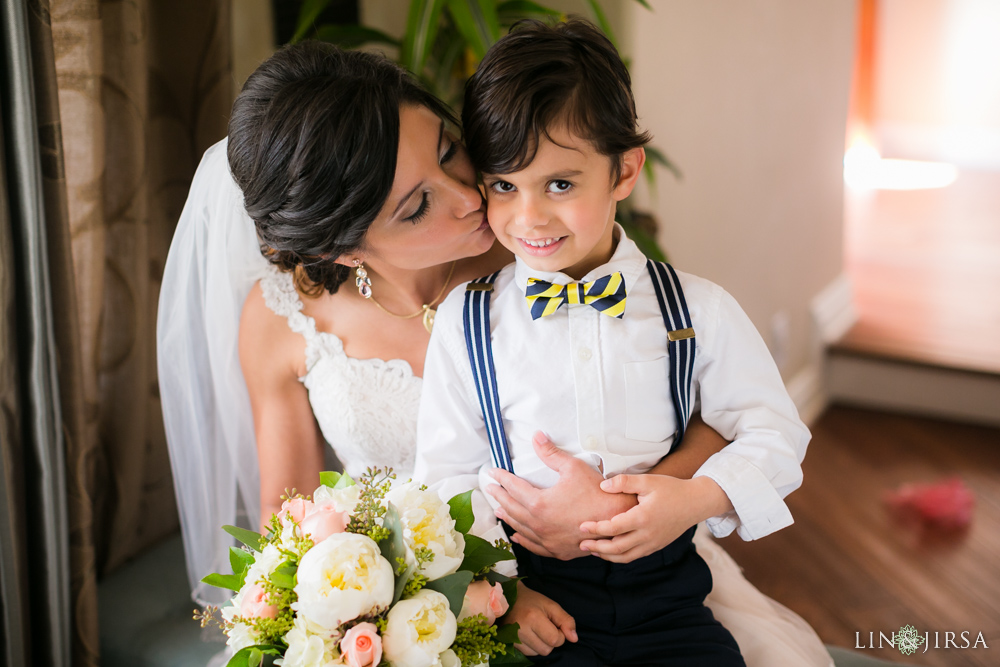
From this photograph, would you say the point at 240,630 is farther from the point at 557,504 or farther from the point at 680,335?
the point at 680,335

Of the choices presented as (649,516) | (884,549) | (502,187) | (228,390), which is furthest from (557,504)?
(884,549)

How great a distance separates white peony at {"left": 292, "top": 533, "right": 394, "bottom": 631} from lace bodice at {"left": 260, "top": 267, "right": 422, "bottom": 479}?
23.7 inches

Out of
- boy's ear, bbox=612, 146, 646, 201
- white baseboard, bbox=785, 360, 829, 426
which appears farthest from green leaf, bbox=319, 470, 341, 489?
white baseboard, bbox=785, 360, 829, 426

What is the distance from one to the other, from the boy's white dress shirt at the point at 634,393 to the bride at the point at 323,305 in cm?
6

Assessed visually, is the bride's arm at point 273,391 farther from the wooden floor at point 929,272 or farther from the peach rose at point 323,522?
the wooden floor at point 929,272

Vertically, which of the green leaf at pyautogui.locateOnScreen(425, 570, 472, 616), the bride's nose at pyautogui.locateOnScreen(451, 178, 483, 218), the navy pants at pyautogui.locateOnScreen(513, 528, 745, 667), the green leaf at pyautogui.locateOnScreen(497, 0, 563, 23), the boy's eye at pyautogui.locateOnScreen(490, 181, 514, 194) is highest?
the green leaf at pyautogui.locateOnScreen(497, 0, 563, 23)

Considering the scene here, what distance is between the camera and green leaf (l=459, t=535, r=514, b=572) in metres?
1.09

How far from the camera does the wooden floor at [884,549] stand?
2449 mm

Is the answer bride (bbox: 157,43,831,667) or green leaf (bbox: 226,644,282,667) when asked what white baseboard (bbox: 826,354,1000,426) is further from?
green leaf (bbox: 226,644,282,667)

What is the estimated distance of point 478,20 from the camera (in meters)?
1.88

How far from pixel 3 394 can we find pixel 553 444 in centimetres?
94

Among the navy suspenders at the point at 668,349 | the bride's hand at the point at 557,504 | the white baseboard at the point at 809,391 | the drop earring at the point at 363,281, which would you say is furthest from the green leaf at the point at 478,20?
the white baseboard at the point at 809,391

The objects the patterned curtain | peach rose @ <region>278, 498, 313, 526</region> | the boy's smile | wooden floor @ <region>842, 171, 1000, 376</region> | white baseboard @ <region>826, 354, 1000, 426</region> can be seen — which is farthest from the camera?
wooden floor @ <region>842, 171, 1000, 376</region>

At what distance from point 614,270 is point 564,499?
0.36m
